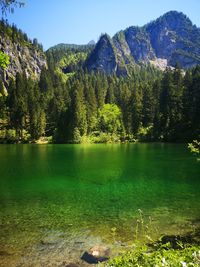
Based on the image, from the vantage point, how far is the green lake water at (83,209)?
15.4 metres

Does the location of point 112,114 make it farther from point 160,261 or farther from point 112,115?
point 160,261

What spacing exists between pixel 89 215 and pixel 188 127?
85.8m

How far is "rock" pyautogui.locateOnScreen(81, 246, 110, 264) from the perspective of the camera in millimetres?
13648

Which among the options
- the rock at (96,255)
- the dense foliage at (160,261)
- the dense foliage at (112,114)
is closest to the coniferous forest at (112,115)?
the dense foliage at (112,114)

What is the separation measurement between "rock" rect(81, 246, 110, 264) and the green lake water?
0.39 m

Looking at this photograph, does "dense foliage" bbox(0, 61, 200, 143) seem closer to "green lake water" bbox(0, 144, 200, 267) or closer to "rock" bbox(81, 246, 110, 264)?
"green lake water" bbox(0, 144, 200, 267)

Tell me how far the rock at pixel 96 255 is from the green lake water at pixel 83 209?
1.28 feet

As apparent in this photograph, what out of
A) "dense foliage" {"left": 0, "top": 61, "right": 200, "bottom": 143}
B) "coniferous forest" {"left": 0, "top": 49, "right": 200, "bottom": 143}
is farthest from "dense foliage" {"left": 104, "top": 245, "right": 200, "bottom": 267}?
"dense foliage" {"left": 0, "top": 61, "right": 200, "bottom": 143}

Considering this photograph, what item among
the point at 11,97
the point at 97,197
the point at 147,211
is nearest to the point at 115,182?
the point at 97,197

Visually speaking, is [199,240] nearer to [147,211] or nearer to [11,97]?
[147,211]

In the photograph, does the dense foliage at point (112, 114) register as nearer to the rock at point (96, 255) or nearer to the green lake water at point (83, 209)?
the green lake water at point (83, 209)

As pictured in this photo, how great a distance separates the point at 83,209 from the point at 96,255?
869cm

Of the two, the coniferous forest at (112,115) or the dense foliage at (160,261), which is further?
the coniferous forest at (112,115)

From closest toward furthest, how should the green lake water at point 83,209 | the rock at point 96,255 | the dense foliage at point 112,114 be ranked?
the rock at point 96,255, the green lake water at point 83,209, the dense foliage at point 112,114
